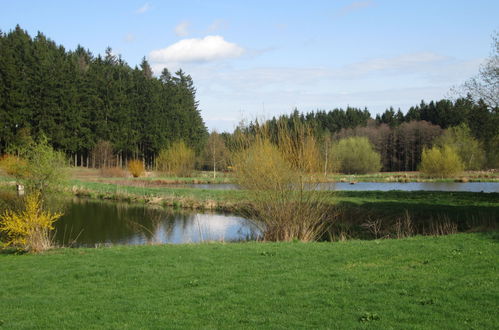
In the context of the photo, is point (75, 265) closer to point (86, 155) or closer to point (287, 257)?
point (287, 257)

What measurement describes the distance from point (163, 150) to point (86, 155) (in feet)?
40.0

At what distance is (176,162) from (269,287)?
56.2 meters

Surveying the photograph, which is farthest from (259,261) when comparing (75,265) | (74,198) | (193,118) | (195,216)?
(193,118)

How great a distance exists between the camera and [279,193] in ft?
52.7

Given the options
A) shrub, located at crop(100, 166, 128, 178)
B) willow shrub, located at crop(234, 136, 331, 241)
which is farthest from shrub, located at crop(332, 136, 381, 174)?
willow shrub, located at crop(234, 136, 331, 241)

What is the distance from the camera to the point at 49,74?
61344mm

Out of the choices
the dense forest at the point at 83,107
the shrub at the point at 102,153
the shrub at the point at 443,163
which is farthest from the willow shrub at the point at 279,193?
the shrub at the point at 102,153

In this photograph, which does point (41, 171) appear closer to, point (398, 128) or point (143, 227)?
point (143, 227)

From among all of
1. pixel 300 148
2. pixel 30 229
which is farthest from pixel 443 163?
pixel 30 229

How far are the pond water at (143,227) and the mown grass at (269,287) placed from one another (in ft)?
20.6

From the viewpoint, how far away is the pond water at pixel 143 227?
67.4 ft

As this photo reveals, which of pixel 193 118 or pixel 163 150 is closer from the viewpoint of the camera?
pixel 163 150

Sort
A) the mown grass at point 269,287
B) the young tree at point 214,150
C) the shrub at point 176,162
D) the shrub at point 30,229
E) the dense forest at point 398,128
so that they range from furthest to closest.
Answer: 1. the dense forest at point 398,128
2. the shrub at point 176,162
3. the young tree at point 214,150
4. the shrub at point 30,229
5. the mown grass at point 269,287

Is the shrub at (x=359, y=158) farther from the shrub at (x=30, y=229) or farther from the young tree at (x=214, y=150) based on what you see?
the shrub at (x=30, y=229)
